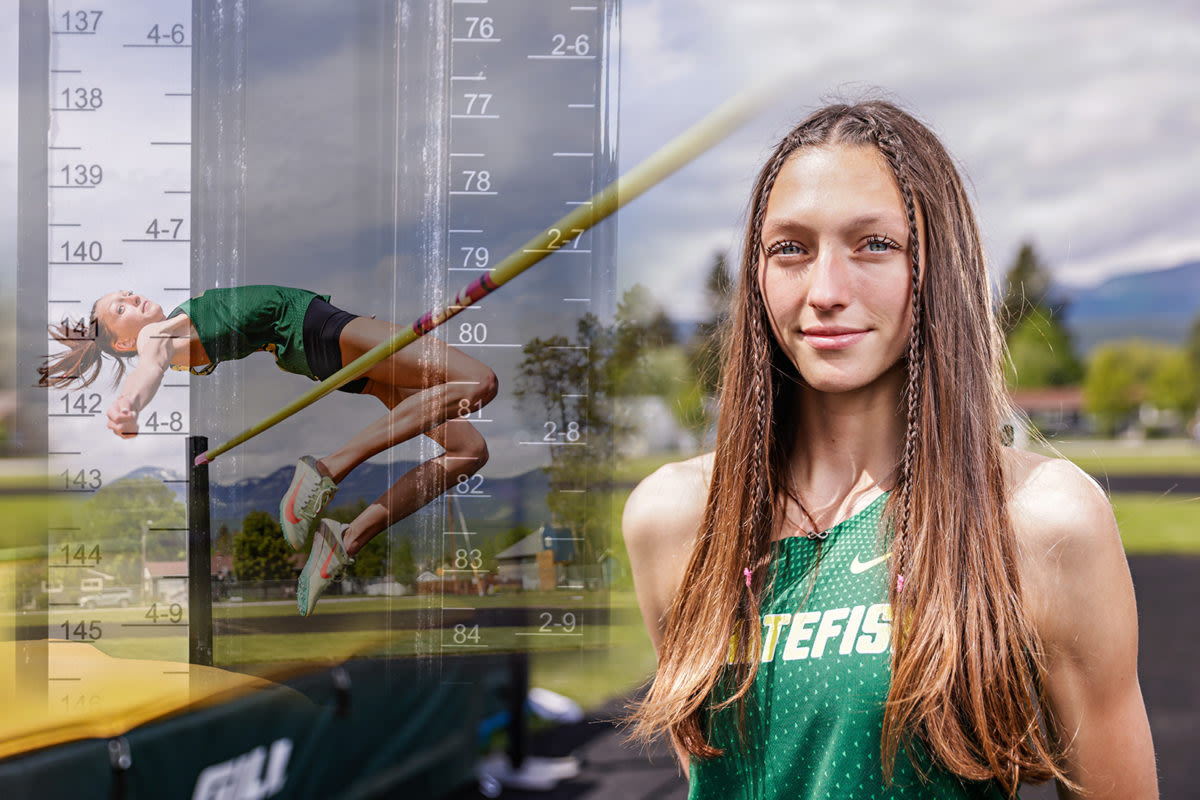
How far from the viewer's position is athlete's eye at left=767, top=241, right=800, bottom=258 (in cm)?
63

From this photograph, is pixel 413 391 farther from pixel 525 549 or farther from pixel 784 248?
pixel 784 248

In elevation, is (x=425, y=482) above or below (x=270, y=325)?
below

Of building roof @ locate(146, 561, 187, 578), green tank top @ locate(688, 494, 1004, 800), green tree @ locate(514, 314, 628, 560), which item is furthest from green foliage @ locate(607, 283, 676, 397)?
building roof @ locate(146, 561, 187, 578)

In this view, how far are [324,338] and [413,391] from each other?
0.24 feet

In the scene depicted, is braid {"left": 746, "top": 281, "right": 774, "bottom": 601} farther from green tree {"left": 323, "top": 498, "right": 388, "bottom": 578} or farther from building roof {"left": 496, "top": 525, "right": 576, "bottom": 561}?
green tree {"left": 323, "top": 498, "right": 388, "bottom": 578}

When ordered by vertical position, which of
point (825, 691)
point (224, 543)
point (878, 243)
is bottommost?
point (825, 691)

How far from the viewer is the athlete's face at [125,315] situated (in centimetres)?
62

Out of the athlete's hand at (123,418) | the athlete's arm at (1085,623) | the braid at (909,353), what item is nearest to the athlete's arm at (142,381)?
the athlete's hand at (123,418)

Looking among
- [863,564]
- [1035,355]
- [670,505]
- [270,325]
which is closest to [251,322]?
[270,325]

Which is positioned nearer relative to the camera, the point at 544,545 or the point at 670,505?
the point at 544,545

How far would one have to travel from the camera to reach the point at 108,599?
0.64 m

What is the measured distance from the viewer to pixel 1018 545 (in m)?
0.63

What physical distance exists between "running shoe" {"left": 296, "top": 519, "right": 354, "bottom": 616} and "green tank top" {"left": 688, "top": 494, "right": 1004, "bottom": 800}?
12.3 inches

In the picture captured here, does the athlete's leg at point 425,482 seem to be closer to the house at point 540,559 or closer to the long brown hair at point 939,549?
the house at point 540,559
